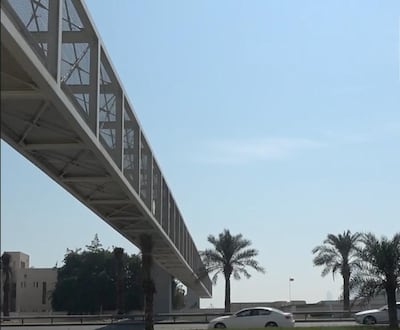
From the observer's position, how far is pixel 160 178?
39.2 meters

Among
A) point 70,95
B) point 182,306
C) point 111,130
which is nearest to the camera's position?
point 70,95

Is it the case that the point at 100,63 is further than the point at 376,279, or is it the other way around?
the point at 376,279

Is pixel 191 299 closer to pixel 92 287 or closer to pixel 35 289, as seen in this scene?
pixel 35 289

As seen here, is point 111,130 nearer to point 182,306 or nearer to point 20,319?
point 20,319

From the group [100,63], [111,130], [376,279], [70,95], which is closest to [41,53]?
[70,95]

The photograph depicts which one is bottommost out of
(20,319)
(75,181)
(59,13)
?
(20,319)

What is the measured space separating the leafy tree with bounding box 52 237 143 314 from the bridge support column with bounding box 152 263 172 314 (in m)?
9.50

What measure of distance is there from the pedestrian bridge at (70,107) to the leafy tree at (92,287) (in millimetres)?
53166

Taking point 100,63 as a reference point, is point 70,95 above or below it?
below

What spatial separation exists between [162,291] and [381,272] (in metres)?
46.2

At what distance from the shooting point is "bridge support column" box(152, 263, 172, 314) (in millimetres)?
72750

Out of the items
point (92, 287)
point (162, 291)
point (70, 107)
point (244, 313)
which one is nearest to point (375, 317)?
point (244, 313)

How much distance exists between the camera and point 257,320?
37062 millimetres

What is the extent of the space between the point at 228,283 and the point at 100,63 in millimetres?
41765
